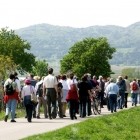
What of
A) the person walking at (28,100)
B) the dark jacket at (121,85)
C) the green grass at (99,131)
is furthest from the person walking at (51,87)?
the dark jacket at (121,85)

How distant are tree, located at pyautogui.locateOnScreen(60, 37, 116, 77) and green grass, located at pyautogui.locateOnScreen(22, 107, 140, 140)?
282 feet

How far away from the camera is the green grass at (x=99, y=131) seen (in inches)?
527

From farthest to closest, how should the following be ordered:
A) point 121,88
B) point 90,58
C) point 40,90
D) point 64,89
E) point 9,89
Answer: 1. point 90,58
2. point 121,88
3. point 64,89
4. point 40,90
5. point 9,89

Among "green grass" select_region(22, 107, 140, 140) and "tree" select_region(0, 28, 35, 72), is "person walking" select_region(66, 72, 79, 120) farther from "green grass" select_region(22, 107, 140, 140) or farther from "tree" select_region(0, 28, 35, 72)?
"tree" select_region(0, 28, 35, 72)

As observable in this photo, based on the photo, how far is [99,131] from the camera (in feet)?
51.2

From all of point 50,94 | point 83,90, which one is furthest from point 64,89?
point 50,94

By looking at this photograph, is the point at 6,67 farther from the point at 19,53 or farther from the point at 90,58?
the point at 90,58

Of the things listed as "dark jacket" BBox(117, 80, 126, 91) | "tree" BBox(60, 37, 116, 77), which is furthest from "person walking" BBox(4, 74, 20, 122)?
"tree" BBox(60, 37, 116, 77)

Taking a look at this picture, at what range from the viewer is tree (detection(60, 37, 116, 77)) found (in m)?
105

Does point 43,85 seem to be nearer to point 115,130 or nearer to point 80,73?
point 115,130

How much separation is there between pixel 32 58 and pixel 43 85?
7251cm

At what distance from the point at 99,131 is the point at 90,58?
91.6 m

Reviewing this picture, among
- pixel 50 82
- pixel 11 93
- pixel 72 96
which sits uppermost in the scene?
pixel 50 82

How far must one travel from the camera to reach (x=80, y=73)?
106m
